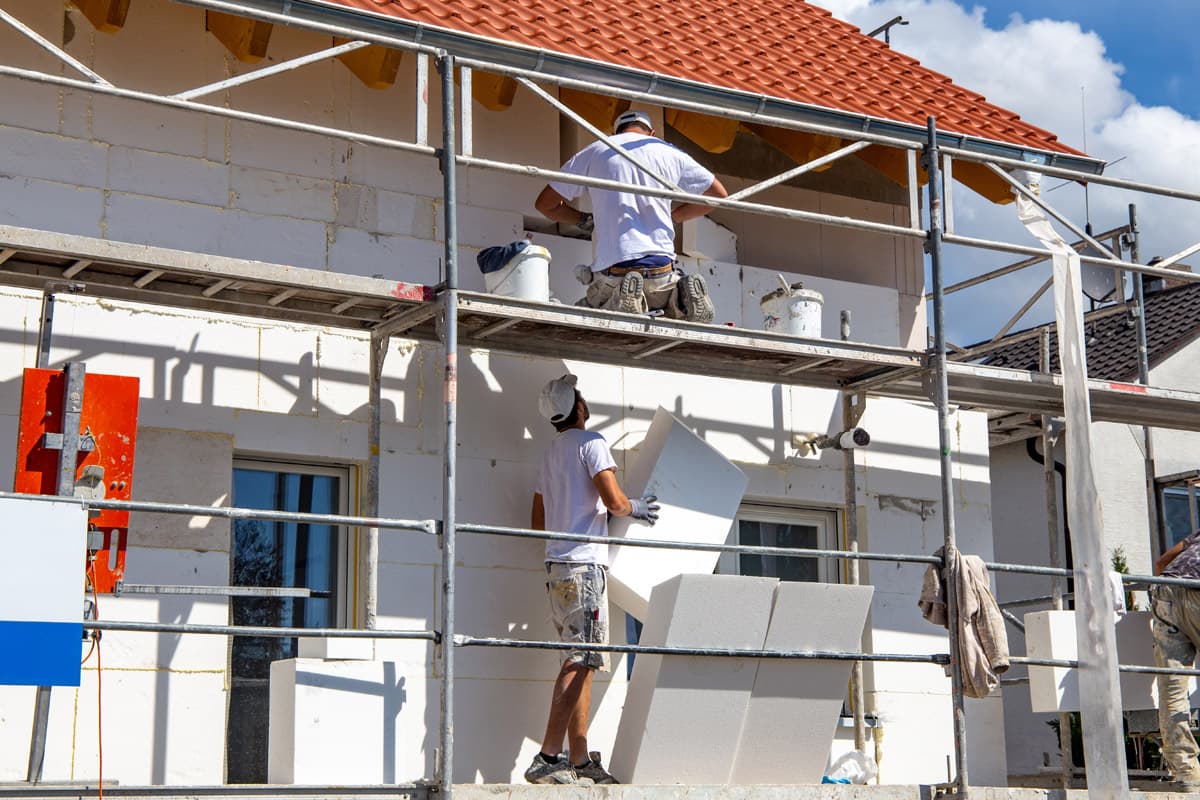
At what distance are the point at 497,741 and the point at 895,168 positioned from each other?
433 cm

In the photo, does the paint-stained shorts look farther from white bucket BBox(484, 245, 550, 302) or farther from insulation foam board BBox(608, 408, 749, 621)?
white bucket BBox(484, 245, 550, 302)

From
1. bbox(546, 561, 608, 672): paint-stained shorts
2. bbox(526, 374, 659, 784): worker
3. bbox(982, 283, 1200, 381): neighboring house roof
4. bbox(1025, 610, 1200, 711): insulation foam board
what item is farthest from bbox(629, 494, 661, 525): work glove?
bbox(982, 283, 1200, 381): neighboring house roof

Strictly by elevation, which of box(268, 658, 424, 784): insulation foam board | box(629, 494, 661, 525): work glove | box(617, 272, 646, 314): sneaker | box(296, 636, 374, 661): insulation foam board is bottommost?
box(268, 658, 424, 784): insulation foam board

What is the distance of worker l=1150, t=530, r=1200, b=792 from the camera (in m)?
8.60

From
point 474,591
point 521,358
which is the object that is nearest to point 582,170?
point 521,358

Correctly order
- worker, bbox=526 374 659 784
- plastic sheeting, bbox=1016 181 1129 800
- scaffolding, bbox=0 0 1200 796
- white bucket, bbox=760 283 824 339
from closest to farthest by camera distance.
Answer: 1. scaffolding, bbox=0 0 1200 796
2. worker, bbox=526 374 659 784
3. plastic sheeting, bbox=1016 181 1129 800
4. white bucket, bbox=760 283 824 339

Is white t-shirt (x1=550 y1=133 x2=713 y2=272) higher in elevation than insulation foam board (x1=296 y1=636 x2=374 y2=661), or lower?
higher

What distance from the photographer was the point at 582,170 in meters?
8.35

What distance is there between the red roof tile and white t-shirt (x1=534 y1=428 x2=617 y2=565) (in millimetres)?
2168

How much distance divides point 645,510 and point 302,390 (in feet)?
6.25

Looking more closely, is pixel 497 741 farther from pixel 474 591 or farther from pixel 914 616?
pixel 914 616

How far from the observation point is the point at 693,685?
24.4ft

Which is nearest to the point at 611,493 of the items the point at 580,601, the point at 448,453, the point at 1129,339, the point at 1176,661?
the point at 580,601

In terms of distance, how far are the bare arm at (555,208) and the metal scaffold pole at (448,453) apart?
1258 mm
